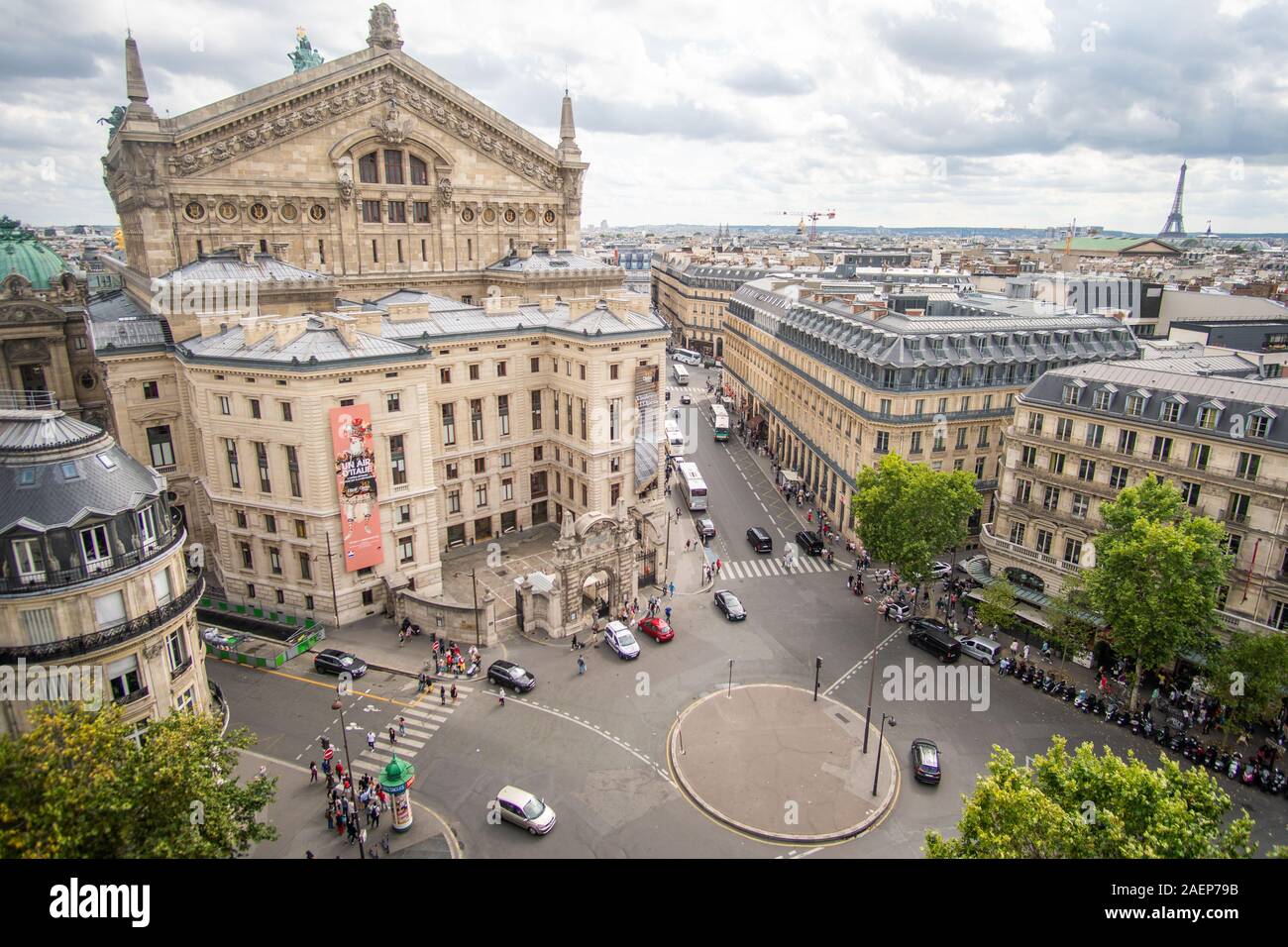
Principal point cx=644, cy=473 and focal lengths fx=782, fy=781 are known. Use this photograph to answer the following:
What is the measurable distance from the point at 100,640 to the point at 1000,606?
5154 cm

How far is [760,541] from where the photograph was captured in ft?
237

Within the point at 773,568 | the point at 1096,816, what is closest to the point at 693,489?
the point at 773,568

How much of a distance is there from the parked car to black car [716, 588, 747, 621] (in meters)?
11.8

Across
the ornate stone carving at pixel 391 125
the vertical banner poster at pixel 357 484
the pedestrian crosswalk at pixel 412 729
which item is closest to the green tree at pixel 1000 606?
the pedestrian crosswalk at pixel 412 729

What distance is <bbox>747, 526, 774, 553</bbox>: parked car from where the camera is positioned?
2835 inches

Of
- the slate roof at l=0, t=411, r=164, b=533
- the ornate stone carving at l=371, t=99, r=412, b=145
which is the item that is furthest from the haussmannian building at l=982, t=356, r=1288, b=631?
the ornate stone carving at l=371, t=99, r=412, b=145

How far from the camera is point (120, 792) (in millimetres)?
22875

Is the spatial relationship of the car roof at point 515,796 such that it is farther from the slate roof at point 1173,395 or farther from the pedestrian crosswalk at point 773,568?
the slate roof at point 1173,395

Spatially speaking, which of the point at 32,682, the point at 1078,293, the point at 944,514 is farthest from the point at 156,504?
the point at 1078,293

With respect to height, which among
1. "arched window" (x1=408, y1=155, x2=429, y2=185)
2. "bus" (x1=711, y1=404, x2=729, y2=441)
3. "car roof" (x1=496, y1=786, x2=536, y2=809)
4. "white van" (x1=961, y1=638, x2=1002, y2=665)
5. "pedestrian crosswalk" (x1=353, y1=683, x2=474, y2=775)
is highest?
"arched window" (x1=408, y1=155, x2=429, y2=185)

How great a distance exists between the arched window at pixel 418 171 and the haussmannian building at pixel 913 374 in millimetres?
43522

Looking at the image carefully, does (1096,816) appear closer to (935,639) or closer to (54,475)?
(935,639)

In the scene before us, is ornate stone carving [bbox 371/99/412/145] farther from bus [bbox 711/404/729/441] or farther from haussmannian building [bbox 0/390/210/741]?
bus [bbox 711/404/729/441]

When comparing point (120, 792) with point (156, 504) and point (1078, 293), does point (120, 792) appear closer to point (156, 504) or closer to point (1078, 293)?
point (156, 504)
